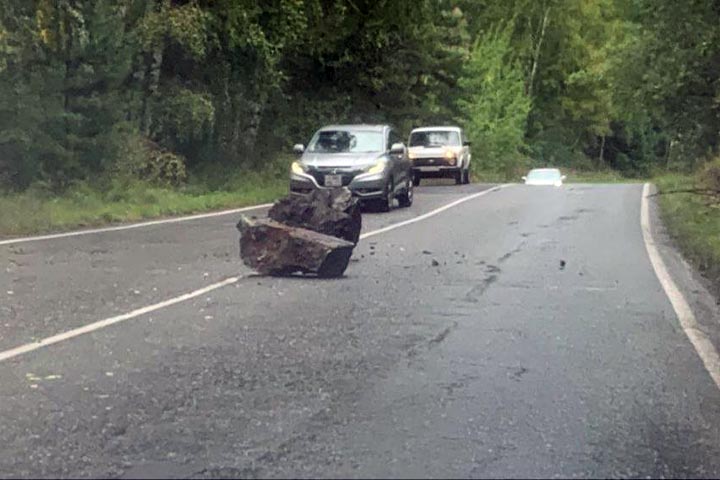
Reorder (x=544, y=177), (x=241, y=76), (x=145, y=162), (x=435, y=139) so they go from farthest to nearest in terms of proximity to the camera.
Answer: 1. (x=544, y=177)
2. (x=435, y=139)
3. (x=241, y=76)
4. (x=145, y=162)

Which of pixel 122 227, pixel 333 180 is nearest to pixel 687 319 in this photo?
pixel 122 227

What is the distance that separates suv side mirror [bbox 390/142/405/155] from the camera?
24472 millimetres

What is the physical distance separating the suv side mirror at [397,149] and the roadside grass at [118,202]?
3.31 m

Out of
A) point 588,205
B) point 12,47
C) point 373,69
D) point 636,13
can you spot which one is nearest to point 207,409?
point 12,47

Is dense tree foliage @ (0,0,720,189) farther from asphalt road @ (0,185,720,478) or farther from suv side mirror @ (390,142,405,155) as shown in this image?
asphalt road @ (0,185,720,478)

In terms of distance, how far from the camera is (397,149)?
24.6m

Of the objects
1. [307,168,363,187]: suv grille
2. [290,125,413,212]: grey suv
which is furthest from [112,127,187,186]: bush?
[307,168,363,187]: suv grille

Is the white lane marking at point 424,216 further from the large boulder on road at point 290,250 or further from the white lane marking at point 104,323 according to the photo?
the white lane marking at point 104,323

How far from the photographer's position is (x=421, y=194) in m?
30.9

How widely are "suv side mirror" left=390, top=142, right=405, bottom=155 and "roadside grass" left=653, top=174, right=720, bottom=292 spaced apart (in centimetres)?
551

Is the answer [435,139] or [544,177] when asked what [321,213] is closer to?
[435,139]

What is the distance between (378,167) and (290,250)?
10531mm

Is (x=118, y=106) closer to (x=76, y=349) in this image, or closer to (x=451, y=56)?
(x=76, y=349)

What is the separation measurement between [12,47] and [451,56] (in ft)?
94.2
